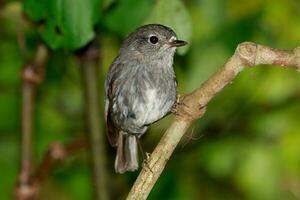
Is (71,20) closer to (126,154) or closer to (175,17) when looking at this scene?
(175,17)

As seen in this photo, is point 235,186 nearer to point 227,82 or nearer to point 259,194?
point 259,194

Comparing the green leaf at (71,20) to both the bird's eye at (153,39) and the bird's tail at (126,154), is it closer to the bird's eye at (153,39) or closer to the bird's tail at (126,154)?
the bird's eye at (153,39)

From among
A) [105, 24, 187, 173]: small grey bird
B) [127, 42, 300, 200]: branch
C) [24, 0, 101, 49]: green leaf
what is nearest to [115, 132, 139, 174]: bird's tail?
[105, 24, 187, 173]: small grey bird

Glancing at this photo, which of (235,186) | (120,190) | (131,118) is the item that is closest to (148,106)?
(131,118)

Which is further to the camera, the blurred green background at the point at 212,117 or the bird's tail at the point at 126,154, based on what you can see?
the blurred green background at the point at 212,117

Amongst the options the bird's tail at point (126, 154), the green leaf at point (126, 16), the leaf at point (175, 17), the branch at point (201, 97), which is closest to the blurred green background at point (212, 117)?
the bird's tail at point (126, 154)

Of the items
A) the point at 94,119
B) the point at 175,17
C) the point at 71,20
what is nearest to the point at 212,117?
the point at 94,119
